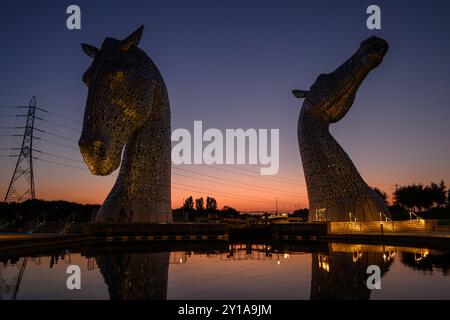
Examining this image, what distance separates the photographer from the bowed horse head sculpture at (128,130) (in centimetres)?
1469

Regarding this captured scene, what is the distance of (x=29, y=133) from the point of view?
38.0 m

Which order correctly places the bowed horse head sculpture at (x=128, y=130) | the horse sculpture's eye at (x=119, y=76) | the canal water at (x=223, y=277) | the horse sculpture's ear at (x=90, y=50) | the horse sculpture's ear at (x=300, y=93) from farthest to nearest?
the horse sculpture's ear at (x=300, y=93), the horse sculpture's ear at (x=90, y=50), the horse sculpture's eye at (x=119, y=76), the bowed horse head sculpture at (x=128, y=130), the canal water at (x=223, y=277)

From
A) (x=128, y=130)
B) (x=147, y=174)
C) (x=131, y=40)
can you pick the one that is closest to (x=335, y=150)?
(x=147, y=174)

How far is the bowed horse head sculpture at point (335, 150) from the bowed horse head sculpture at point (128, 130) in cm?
910

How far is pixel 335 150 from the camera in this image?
73.3 ft

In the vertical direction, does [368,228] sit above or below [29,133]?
below

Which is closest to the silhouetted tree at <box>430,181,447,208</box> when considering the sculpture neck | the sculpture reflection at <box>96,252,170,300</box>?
Result: the sculpture neck

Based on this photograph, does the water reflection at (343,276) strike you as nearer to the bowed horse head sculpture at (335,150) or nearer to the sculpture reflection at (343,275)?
the sculpture reflection at (343,275)

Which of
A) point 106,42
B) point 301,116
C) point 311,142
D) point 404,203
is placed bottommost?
point 404,203

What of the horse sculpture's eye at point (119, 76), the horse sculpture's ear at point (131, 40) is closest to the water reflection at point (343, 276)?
the horse sculpture's eye at point (119, 76)
